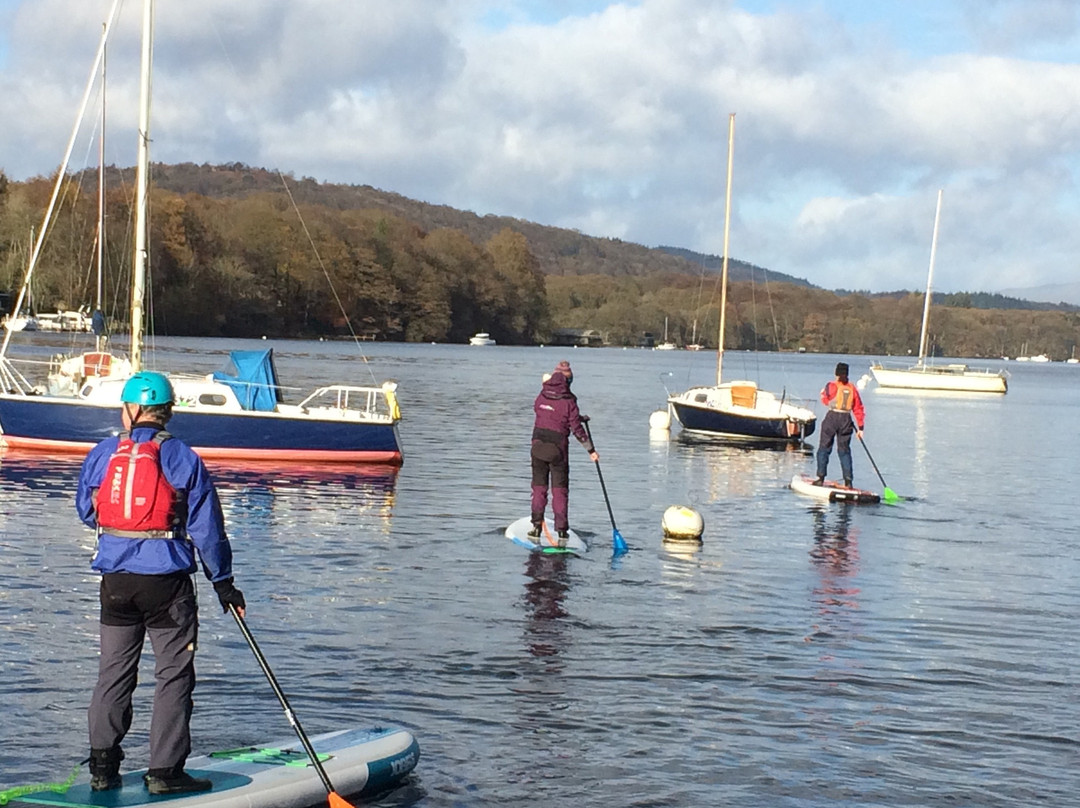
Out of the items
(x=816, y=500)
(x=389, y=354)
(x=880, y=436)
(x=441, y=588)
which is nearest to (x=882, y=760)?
(x=441, y=588)

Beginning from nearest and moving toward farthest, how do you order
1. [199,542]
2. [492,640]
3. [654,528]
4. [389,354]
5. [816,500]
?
[199,542] < [492,640] < [654,528] < [816,500] < [389,354]

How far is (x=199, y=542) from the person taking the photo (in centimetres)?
734

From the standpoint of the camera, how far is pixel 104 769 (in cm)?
763

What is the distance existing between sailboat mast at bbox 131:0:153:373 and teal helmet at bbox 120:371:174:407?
19299 millimetres

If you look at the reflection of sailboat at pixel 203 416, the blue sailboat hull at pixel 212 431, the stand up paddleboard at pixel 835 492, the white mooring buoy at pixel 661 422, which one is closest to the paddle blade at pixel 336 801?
the stand up paddleboard at pixel 835 492

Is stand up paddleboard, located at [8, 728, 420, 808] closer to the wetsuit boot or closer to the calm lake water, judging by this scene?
the wetsuit boot

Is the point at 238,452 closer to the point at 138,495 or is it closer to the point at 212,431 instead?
the point at 212,431

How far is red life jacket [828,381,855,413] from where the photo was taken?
23859 millimetres

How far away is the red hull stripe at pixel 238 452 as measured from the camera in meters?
27.8

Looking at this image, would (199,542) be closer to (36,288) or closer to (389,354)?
(36,288)

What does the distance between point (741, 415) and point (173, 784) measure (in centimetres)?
3334

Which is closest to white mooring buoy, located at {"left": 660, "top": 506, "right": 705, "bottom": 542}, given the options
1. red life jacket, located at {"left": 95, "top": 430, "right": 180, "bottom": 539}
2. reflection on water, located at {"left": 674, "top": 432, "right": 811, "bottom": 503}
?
reflection on water, located at {"left": 674, "top": 432, "right": 811, "bottom": 503}

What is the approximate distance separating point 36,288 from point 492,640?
300 feet

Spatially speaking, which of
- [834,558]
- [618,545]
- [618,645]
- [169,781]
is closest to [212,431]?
[618,545]
